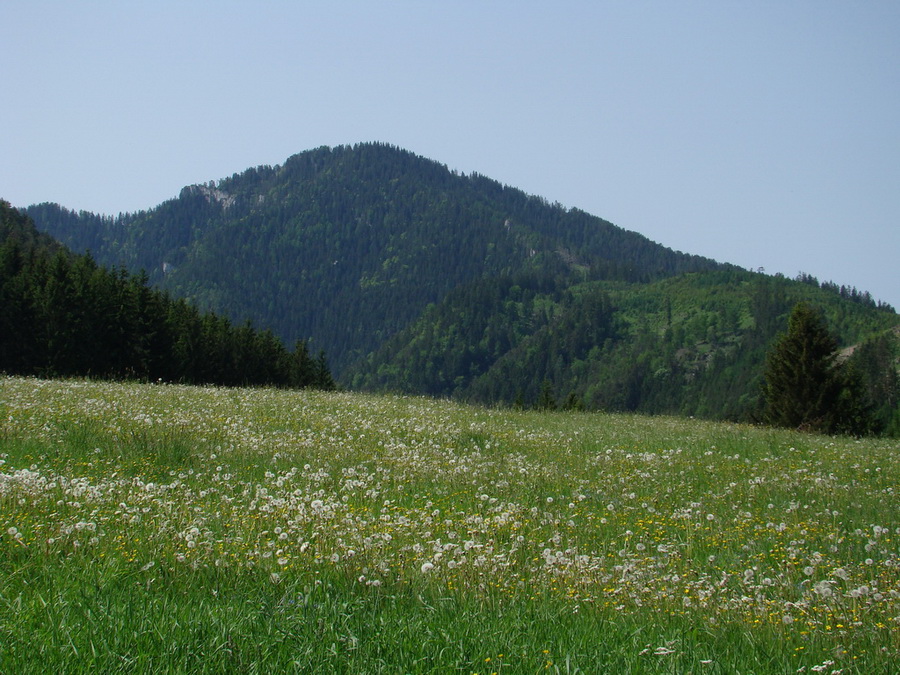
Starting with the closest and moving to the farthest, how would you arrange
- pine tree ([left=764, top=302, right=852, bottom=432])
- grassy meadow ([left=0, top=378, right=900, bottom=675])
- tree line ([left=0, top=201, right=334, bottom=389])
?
grassy meadow ([left=0, top=378, right=900, bottom=675]), pine tree ([left=764, top=302, right=852, bottom=432]), tree line ([left=0, top=201, right=334, bottom=389])

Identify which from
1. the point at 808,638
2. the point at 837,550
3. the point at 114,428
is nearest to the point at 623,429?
the point at 837,550

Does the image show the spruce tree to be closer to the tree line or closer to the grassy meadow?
the tree line

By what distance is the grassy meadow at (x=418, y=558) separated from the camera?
158 inches

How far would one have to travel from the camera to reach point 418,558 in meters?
5.75

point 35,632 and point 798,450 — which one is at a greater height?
point 798,450

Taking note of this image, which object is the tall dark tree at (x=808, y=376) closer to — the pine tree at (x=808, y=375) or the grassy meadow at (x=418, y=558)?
the pine tree at (x=808, y=375)

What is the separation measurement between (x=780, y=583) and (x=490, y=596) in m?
2.60

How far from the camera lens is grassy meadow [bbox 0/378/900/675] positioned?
402 cm

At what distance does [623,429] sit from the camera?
18172mm

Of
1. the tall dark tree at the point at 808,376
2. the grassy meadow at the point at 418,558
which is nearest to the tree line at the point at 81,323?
the tall dark tree at the point at 808,376

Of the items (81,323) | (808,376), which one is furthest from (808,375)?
(81,323)

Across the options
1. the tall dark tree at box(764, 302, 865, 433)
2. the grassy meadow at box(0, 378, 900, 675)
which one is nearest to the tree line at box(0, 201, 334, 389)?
the tall dark tree at box(764, 302, 865, 433)

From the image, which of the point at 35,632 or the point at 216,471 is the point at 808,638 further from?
the point at 216,471

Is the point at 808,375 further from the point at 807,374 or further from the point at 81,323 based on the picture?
the point at 81,323
